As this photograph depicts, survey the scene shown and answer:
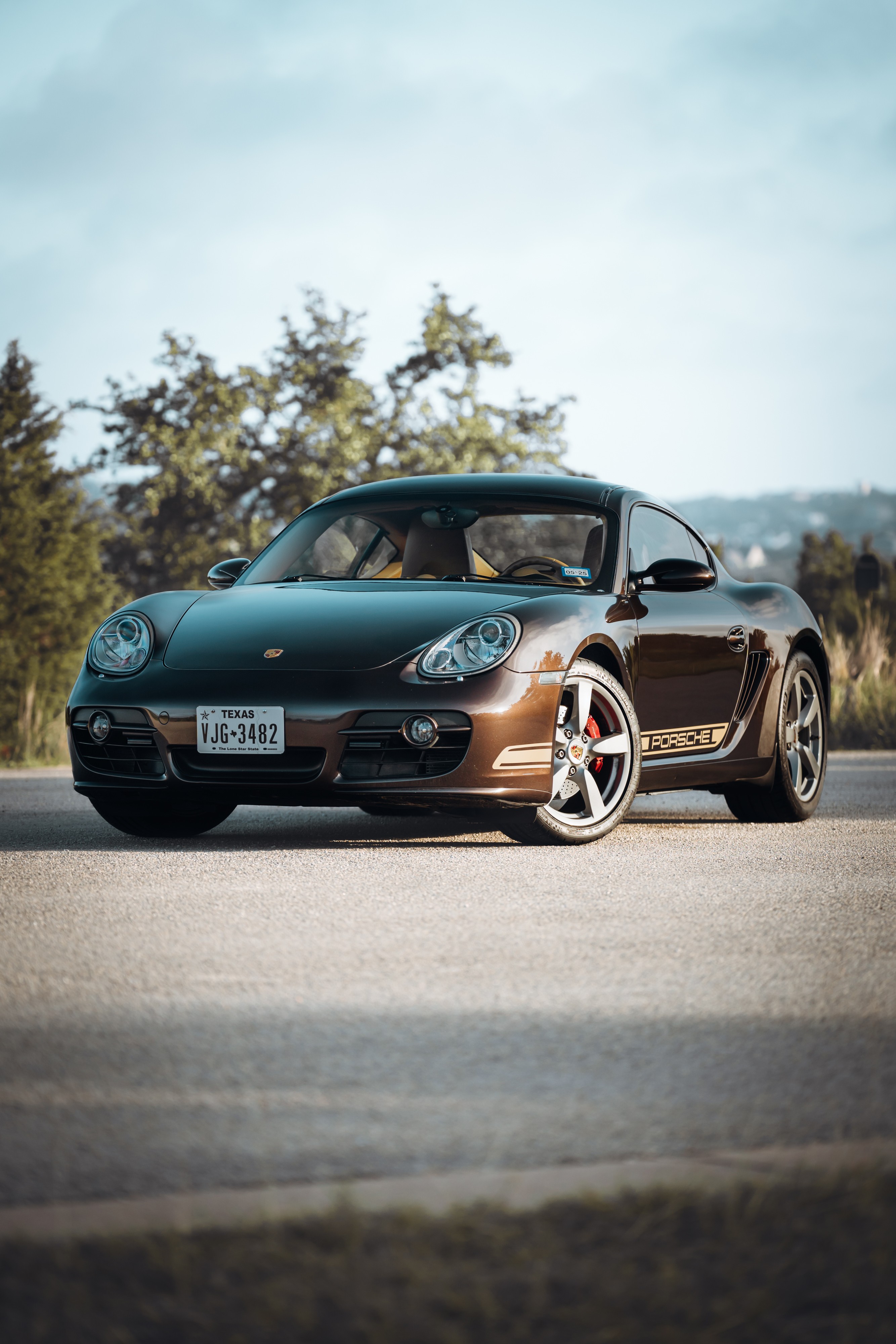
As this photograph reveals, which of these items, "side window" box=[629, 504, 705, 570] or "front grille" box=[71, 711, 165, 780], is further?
"side window" box=[629, 504, 705, 570]

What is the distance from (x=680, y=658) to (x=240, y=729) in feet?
6.80

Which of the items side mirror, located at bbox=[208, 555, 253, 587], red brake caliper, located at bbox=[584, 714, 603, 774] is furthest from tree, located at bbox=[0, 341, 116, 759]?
red brake caliper, located at bbox=[584, 714, 603, 774]

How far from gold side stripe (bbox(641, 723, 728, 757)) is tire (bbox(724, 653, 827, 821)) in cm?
47

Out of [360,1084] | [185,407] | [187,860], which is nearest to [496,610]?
[187,860]

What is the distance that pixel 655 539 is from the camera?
320 inches

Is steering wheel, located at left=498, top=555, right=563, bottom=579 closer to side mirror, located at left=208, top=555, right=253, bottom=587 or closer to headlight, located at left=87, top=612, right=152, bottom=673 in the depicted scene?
side mirror, located at left=208, top=555, right=253, bottom=587

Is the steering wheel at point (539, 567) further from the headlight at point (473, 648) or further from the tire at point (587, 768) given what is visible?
the headlight at point (473, 648)

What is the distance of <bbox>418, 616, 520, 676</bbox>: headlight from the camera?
6484mm

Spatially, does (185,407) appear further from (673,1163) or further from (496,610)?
(673,1163)

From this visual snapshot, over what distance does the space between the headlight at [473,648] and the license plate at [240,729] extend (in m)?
0.57

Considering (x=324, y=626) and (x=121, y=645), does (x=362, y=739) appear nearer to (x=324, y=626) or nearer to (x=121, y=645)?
(x=324, y=626)

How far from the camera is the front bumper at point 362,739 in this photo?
641 cm

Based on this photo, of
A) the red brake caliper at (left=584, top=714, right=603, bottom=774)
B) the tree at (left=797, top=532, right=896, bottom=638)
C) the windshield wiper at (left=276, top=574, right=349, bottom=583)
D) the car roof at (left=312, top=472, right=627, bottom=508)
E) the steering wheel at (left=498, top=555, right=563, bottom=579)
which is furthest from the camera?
the tree at (left=797, top=532, right=896, bottom=638)

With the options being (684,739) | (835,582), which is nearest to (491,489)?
(684,739)
